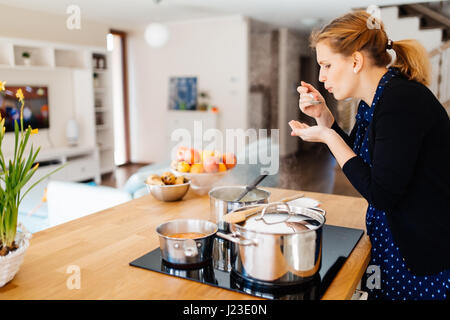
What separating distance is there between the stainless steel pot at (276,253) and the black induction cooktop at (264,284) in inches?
0.7

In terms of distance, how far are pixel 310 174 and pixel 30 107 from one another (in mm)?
3493

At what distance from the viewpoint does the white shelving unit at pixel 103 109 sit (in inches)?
217

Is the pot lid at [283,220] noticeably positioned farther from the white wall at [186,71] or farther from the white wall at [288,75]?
the white wall at [288,75]

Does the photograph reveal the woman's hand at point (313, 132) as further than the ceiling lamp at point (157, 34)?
No

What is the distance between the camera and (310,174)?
497cm

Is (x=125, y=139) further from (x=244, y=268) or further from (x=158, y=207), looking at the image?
(x=244, y=268)

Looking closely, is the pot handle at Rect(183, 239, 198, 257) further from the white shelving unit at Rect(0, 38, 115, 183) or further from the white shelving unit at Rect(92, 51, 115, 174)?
the white shelving unit at Rect(92, 51, 115, 174)

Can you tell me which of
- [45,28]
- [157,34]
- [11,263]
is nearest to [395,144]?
[11,263]

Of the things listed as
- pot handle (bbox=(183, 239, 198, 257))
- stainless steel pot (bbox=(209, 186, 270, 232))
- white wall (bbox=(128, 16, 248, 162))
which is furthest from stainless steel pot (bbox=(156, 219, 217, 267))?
white wall (bbox=(128, 16, 248, 162))

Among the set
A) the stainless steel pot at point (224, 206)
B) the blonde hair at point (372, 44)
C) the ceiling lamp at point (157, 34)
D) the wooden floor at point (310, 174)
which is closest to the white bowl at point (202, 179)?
the stainless steel pot at point (224, 206)

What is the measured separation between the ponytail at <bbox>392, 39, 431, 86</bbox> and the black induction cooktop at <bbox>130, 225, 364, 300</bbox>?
45cm

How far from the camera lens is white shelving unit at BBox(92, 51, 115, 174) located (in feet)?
18.1

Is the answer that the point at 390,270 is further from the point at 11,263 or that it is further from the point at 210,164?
the point at 11,263
